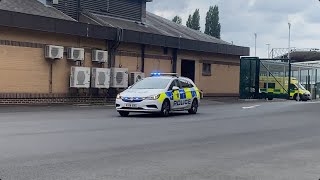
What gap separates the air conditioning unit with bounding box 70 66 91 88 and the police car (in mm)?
5757

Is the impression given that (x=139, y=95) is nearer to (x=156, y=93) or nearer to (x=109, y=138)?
(x=156, y=93)

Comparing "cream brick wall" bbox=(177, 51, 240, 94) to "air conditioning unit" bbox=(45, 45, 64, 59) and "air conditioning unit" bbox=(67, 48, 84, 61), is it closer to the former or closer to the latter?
"air conditioning unit" bbox=(67, 48, 84, 61)

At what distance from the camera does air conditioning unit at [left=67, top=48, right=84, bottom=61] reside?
1072 inches

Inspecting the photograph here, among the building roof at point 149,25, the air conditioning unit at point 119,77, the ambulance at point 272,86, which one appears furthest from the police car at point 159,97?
the ambulance at point 272,86

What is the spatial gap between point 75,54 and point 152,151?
1737 centimetres

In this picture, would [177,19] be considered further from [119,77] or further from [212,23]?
[119,77]

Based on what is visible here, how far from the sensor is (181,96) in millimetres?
21859

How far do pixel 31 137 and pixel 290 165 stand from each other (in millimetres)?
5635

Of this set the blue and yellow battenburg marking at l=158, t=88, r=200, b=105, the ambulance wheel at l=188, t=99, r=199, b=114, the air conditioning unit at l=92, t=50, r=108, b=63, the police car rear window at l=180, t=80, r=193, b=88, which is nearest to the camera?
the blue and yellow battenburg marking at l=158, t=88, r=200, b=105

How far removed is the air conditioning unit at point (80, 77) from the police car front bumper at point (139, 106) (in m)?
7.83

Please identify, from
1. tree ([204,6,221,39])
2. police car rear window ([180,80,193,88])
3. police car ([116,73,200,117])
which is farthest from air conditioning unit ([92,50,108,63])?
tree ([204,6,221,39])

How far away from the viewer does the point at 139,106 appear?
19828 millimetres

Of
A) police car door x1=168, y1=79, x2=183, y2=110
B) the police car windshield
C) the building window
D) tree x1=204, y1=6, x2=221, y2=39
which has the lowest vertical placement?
police car door x1=168, y1=79, x2=183, y2=110

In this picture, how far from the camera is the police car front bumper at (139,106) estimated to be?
65.1 ft
